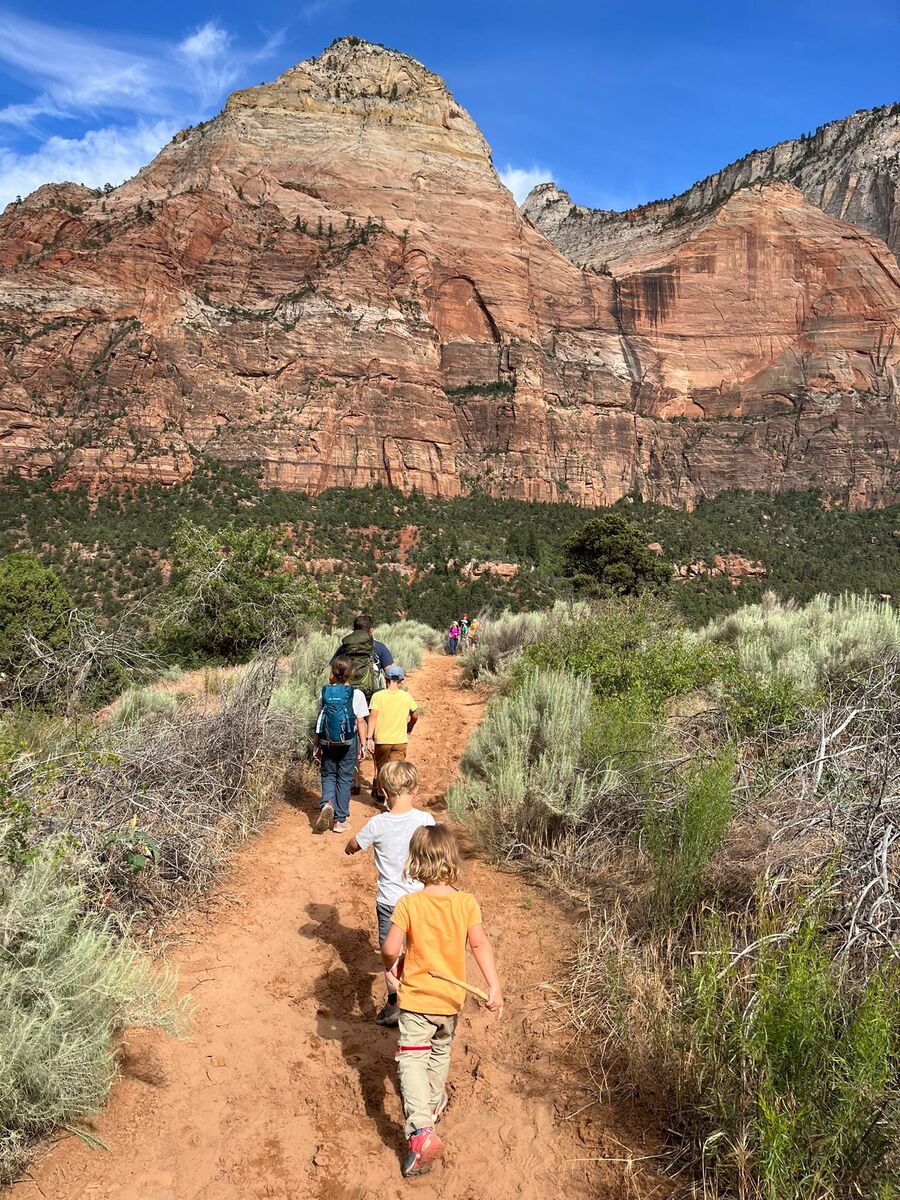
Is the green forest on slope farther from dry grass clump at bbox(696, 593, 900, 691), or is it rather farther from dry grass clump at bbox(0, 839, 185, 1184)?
dry grass clump at bbox(0, 839, 185, 1184)

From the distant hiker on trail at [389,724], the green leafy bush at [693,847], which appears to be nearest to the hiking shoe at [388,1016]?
the green leafy bush at [693,847]

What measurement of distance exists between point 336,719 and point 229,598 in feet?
24.6

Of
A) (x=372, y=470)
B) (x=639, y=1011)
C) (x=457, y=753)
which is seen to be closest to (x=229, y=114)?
(x=372, y=470)

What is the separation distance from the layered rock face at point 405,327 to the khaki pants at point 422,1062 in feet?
160

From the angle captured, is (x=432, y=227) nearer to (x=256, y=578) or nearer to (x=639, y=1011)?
(x=256, y=578)

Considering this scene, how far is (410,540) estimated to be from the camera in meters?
48.1

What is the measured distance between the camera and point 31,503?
40219 mm

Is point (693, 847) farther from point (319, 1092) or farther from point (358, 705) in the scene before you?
point (358, 705)

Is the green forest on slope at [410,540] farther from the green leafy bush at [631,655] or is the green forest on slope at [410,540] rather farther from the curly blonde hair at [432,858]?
the curly blonde hair at [432,858]

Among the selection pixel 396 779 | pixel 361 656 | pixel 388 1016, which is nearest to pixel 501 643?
pixel 361 656

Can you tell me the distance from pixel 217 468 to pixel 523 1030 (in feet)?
166

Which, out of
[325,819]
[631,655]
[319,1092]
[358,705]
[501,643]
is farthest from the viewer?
[501,643]

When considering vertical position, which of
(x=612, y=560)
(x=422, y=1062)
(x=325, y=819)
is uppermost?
(x=612, y=560)

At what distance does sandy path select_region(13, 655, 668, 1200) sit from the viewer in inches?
97.7
